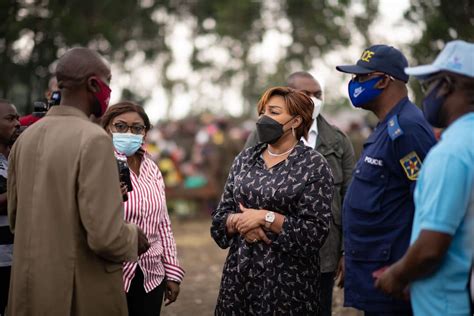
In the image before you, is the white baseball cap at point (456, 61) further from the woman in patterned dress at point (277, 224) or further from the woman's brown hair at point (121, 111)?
the woman's brown hair at point (121, 111)

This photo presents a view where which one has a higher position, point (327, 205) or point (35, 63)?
point (35, 63)

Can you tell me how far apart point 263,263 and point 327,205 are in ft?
1.84

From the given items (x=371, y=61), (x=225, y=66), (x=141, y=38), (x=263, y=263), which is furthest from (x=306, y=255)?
(x=225, y=66)

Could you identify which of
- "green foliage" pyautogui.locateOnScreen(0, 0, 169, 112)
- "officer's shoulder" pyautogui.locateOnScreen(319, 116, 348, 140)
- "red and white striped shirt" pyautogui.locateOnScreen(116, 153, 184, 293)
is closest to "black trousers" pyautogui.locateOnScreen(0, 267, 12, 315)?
"red and white striped shirt" pyautogui.locateOnScreen(116, 153, 184, 293)

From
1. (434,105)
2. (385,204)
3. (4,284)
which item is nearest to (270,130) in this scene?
(385,204)

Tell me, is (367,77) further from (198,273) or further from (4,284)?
(198,273)

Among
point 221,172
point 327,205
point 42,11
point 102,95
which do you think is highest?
point 42,11

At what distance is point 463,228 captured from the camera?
307 centimetres

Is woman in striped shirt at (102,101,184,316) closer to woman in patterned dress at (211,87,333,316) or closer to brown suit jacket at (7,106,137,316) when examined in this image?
woman in patterned dress at (211,87,333,316)

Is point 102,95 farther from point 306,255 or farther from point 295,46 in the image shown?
point 295,46

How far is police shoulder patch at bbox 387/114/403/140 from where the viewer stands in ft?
12.7

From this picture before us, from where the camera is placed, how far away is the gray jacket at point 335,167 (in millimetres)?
5258

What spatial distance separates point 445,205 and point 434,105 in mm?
557

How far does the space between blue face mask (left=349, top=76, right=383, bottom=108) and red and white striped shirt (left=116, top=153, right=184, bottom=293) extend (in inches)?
61.8
